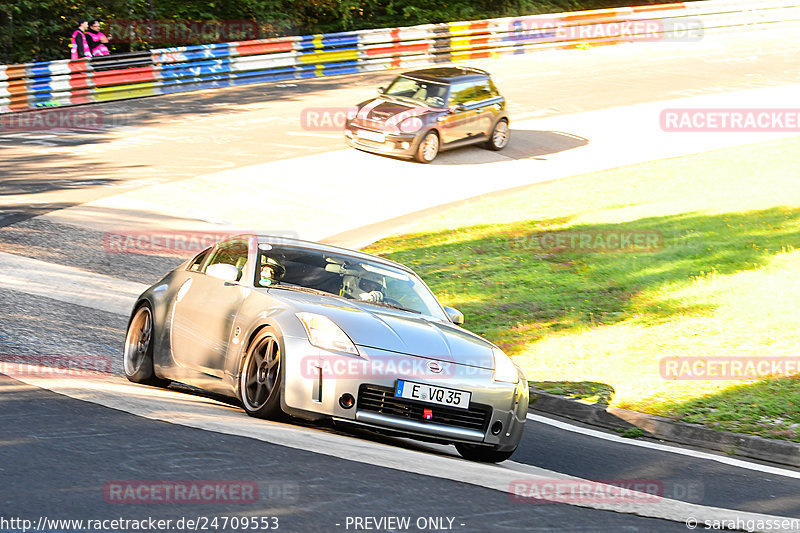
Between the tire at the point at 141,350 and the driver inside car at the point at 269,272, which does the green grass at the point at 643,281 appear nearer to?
the driver inside car at the point at 269,272

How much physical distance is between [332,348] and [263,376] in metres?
0.61

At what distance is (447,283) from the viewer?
14.3 metres

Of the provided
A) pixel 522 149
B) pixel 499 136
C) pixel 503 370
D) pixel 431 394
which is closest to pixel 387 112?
pixel 499 136

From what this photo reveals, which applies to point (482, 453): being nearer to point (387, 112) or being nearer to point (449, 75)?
point (387, 112)

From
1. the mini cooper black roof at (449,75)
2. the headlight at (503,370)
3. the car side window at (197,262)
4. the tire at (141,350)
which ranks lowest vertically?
the tire at (141,350)

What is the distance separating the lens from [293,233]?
17266 millimetres

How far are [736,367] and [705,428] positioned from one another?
1708mm

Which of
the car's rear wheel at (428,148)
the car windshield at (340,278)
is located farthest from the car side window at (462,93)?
the car windshield at (340,278)

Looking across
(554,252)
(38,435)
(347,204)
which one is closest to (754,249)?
(554,252)

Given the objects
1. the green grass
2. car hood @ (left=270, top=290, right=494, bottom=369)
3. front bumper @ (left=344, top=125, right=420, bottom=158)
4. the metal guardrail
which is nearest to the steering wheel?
car hood @ (left=270, top=290, right=494, bottom=369)

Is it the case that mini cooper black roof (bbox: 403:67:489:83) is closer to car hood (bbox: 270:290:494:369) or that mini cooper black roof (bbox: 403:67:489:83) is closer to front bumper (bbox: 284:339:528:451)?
car hood (bbox: 270:290:494:369)

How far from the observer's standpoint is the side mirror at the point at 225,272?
25.3 ft

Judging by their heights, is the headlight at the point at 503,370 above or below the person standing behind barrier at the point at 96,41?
below

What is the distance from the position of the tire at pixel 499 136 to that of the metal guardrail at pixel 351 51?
9.10m
